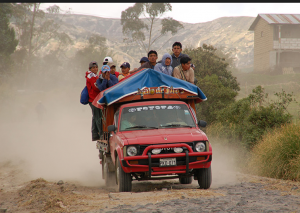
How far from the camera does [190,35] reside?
14338 centimetres

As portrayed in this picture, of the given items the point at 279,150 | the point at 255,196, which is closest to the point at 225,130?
the point at 279,150

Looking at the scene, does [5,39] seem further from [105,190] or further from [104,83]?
[105,190]

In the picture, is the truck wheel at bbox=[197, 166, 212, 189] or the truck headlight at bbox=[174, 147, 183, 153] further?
the truck wheel at bbox=[197, 166, 212, 189]

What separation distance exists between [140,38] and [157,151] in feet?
147

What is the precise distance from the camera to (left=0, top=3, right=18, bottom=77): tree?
3712 cm

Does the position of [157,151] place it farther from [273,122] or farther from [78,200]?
[273,122]

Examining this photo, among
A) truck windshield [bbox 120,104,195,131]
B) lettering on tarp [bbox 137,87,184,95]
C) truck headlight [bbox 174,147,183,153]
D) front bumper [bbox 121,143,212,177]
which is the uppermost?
lettering on tarp [bbox 137,87,184,95]

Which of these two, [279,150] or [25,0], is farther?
[279,150]

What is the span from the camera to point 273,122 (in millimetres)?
12320

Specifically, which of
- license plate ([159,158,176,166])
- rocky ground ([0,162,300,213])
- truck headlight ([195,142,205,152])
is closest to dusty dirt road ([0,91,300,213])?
rocky ground ([0,162,300,213])

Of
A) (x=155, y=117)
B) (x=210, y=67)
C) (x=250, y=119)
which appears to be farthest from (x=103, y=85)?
(x=210, y=67)

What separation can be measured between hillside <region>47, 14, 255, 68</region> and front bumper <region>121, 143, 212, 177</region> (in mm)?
84587

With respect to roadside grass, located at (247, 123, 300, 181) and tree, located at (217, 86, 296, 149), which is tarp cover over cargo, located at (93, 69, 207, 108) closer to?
roadside grass, located at (247, 123, 300, 181)

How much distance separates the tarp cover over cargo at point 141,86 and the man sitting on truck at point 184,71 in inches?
36.9
